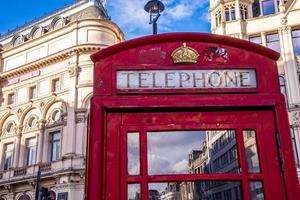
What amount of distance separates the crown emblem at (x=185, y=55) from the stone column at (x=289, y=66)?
1782 centimetres

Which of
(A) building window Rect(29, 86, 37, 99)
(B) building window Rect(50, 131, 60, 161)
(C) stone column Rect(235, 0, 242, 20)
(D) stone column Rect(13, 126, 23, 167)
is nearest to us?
(C) stone column Rect(235, 0, 242, 20)

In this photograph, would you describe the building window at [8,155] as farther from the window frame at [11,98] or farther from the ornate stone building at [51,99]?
the window frame at [11,98]

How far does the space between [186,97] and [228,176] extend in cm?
51

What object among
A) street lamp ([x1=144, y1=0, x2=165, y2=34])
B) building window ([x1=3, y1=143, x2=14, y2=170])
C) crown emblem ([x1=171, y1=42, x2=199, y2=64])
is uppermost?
building window ([x1=3, y1=143, x2=14, y2=170])

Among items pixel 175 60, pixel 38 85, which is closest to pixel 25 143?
pixel 38 85

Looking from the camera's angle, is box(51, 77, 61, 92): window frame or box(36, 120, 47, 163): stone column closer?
box(36, 120, 47, 163): stone column

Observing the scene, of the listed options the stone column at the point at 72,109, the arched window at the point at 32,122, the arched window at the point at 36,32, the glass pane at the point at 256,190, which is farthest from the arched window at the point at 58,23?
the glass pane at the point at 256,190

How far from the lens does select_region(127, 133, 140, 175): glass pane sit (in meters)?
2.29

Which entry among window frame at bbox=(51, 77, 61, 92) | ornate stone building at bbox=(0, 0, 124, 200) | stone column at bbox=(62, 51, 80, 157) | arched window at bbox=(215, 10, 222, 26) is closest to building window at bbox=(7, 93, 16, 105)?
ornate stone building at bbox=(0, 0, 124, 200)

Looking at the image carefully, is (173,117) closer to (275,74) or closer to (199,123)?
(199,123)

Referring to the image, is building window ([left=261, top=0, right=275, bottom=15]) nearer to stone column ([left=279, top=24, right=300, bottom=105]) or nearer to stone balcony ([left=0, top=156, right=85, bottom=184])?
stone column ([left=279, top=24, right=300, bottom=105])

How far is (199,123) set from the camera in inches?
94.0

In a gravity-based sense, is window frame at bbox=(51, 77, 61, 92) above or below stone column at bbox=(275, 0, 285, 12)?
below

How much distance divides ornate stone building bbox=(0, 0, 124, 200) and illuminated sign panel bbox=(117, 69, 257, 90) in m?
20.0
